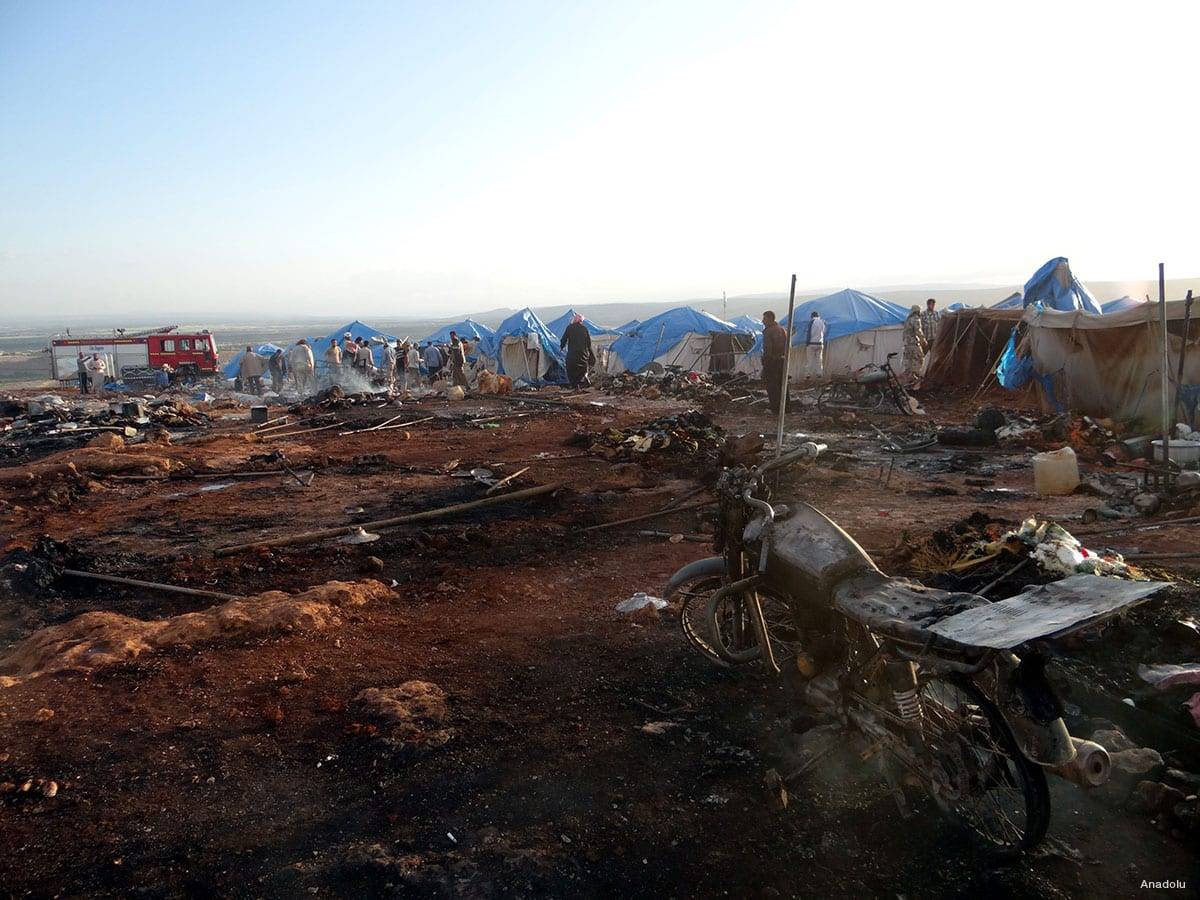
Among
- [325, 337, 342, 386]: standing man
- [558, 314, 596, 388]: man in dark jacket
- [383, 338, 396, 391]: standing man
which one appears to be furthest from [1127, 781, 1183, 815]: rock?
[325, 337, 342, 386]: standing man

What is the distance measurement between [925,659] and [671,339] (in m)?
25.2

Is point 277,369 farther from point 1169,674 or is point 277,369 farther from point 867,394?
point 1169,674

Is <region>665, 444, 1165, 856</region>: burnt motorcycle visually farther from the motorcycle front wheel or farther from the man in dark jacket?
the man in dark jacket

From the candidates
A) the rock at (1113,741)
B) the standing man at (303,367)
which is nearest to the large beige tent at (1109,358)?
the rock at (1113,741)

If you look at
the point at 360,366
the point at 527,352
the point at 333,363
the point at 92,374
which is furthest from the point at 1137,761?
the point at 92,374

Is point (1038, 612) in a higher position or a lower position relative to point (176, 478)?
higher

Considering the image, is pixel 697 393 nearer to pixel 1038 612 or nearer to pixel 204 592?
pixel 204 592

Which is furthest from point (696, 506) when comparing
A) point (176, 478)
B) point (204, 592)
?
point (176, 478)

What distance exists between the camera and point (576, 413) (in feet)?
60.5

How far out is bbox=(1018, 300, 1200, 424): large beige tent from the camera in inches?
455

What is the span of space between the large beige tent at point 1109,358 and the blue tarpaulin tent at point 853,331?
25.2 feet

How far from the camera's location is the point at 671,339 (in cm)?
2767

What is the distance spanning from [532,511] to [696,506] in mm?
1937

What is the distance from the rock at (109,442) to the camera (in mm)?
14296
